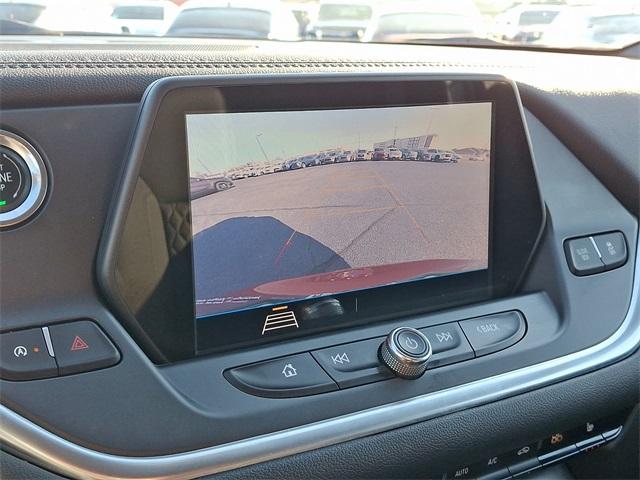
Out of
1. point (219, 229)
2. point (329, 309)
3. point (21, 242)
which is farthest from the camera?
point (329, 309)

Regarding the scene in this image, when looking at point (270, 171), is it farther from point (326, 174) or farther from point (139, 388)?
point (139, 388)

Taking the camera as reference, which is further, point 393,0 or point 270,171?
point 393,0

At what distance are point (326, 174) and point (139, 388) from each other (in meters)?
0.48

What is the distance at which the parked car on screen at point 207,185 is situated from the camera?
111 centimetres

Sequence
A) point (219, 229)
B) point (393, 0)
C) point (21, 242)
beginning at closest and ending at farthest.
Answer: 1. point (21, 242)
2. point (219, 229)
3. point (393, 0)

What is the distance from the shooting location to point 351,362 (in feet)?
3.96

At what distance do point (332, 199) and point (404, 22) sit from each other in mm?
1458

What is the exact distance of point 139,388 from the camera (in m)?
1.05

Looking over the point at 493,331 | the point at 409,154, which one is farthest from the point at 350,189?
the point at 493,331

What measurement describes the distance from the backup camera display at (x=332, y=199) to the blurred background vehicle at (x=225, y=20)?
1.07 m

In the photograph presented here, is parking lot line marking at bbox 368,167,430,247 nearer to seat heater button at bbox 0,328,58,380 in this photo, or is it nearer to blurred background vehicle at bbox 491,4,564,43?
seat heater button at bbox 0,328,58,380

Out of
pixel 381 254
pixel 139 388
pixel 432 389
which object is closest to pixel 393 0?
pixel 381 254

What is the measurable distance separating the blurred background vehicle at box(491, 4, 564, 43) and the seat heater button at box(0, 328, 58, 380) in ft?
6.07

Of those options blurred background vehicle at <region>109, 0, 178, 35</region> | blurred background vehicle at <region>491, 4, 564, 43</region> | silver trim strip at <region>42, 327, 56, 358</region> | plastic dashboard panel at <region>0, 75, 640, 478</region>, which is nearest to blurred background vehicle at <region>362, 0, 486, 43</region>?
blurred background vehicle at <region>491, 4, 564, 43</region>
